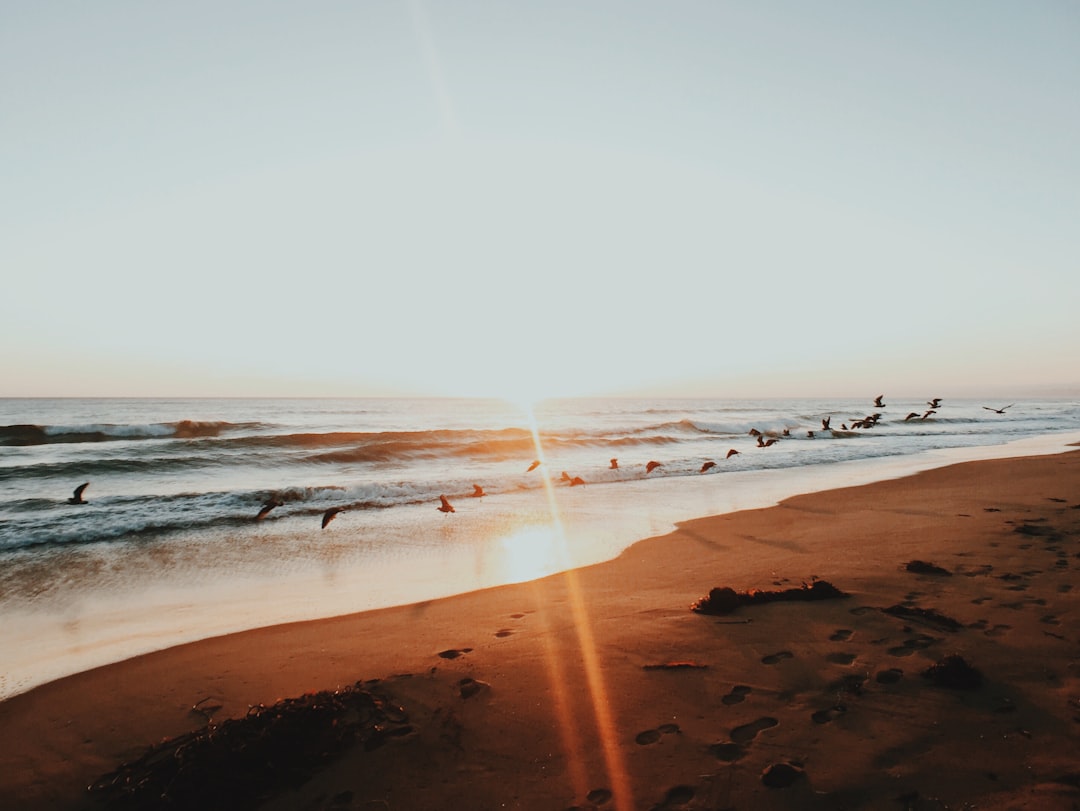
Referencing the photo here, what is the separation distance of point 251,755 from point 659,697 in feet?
8.02

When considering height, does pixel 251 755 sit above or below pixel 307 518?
above

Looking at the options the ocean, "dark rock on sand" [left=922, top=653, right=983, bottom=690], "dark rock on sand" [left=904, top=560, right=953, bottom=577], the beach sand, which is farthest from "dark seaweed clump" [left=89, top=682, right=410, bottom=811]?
"dark rock on sand" [left=904, top=560, right=953, bottom=577]

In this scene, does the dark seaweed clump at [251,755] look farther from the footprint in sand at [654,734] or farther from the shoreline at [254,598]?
the shoreline at [254,598]

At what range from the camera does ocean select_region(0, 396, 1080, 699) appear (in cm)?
718

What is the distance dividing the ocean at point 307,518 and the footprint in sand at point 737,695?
4.27 m

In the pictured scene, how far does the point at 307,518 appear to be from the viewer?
44.4 feet

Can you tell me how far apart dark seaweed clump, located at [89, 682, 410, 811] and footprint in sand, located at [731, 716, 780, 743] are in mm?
1938

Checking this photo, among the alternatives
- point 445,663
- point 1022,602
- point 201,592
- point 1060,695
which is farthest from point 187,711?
point 1022,602

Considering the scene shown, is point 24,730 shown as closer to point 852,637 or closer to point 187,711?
point 187,711

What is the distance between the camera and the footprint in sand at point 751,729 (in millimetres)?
3381

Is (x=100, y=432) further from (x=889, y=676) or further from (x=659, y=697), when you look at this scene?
(x=889, y=676)

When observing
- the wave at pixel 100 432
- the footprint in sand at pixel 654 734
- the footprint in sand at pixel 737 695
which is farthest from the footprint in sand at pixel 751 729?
the wave at pixel 100 432

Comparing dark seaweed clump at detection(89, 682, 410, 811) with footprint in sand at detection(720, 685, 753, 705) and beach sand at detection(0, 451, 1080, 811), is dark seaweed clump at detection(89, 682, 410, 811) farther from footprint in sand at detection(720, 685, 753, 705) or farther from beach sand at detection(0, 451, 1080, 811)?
footprint in sand at detection(720, 685, 753, 705)

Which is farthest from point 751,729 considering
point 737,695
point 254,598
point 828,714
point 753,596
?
point 254,598
